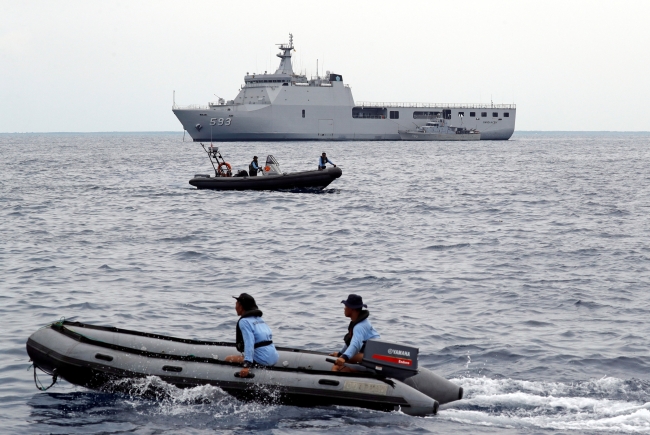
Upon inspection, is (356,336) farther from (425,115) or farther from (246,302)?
(425,115)

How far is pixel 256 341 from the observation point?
9180mm

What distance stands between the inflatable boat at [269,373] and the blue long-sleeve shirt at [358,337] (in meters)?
0.20

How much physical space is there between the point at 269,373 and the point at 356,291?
632 centimetres

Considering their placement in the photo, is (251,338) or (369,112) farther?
(369,112)

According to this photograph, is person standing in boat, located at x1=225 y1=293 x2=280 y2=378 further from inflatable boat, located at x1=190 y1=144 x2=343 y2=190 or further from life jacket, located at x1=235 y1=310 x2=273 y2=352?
inflatable boat, located at x1=190 y1=144 x2=343 y2=190

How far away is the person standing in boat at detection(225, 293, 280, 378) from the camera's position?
29.5ft

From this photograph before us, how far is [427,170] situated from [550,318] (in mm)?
42813

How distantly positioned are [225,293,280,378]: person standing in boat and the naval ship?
260ft

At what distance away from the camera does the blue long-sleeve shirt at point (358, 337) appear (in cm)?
924

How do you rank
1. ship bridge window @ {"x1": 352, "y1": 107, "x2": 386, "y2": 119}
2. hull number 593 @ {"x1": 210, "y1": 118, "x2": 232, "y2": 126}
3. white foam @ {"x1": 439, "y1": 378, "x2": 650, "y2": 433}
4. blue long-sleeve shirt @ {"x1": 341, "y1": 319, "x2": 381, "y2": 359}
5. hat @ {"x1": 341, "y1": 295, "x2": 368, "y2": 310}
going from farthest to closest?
1. ship bridge window @ {"x1": 352, "y1": 107, "x2": 386, "y2": 119}
2. hull number 593 @ {"x1": 210, "y1": 118, "x2": 232, "y2": 126}
3. blue long-sleeve shirt @ {"x1": 341, "y1": 319, "x2": 381, "y2": 359}
4. hat @ {"x1": 341, "y1": 295, "x2": 368, "y2": 310}
5. white foam @ {"x1": 439, "y1": 378, "x2": 650, "y2": 433}

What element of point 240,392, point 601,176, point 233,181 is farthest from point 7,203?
point 601,176

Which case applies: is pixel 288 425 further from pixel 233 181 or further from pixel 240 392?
pixel 233 181

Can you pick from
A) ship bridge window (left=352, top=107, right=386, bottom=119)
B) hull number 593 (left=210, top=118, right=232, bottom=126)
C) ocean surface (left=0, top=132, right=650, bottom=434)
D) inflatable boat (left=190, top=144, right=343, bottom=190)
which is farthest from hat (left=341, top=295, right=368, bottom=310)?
ship bridge window (left=352, top=107, right=386, bottom=119)

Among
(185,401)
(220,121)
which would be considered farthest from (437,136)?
(185,401)
